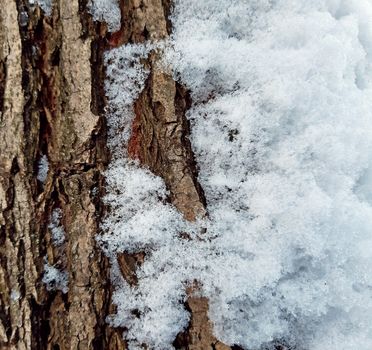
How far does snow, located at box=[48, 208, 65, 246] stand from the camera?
0.85 m

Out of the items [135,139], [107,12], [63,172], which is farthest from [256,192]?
[107,12]

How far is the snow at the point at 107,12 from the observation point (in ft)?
2.93

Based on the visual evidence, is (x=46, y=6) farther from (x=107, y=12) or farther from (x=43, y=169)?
(x=43, y=169)

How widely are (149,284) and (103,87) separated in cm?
47

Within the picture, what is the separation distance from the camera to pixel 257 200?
2.88 feet

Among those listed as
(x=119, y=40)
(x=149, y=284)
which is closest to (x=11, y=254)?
(x=149, y=284)

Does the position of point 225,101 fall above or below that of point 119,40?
below

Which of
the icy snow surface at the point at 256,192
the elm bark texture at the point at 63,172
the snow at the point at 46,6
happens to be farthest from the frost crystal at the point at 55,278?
the snow at the point at 46,6

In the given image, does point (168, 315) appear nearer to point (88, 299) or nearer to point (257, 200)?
point (88, 299)

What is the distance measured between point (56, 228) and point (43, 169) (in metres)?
0.14

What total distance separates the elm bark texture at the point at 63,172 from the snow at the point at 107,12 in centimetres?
2

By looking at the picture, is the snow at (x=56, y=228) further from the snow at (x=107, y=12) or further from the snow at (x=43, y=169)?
the snow at (x=107, y=12)

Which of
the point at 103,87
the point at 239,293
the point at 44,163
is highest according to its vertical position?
the point at 103,87

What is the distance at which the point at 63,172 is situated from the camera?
2.80 feet
